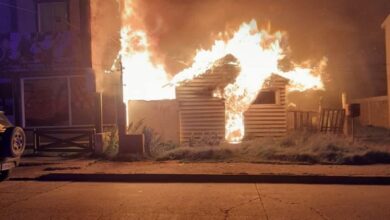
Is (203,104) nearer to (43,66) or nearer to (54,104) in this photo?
(54,104)

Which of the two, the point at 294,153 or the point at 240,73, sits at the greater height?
the point at 240,73

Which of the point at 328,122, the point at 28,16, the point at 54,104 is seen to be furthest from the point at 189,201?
the point at 328,122

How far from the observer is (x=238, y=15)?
75.1ft

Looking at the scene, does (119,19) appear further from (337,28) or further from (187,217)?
(337,28)

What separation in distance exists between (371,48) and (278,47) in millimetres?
21038

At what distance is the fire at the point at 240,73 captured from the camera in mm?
16297

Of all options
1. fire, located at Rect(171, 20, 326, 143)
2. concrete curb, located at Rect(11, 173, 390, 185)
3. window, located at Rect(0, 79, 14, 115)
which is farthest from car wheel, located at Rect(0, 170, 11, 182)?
fire, located at Rect(171, 20, 326, 143)

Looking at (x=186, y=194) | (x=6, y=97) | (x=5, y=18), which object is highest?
(x=5, y=18)

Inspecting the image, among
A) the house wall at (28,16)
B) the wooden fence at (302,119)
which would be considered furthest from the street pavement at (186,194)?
the wooden fence at (302,119)

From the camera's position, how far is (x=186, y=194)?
8242 millimetres

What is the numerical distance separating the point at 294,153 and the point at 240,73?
4.93 metres

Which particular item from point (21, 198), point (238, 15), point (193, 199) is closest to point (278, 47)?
point (238, 15)

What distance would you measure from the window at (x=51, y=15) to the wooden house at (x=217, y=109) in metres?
5.13

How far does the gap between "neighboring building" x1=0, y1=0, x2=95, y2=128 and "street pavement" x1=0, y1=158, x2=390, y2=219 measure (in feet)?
16.7
